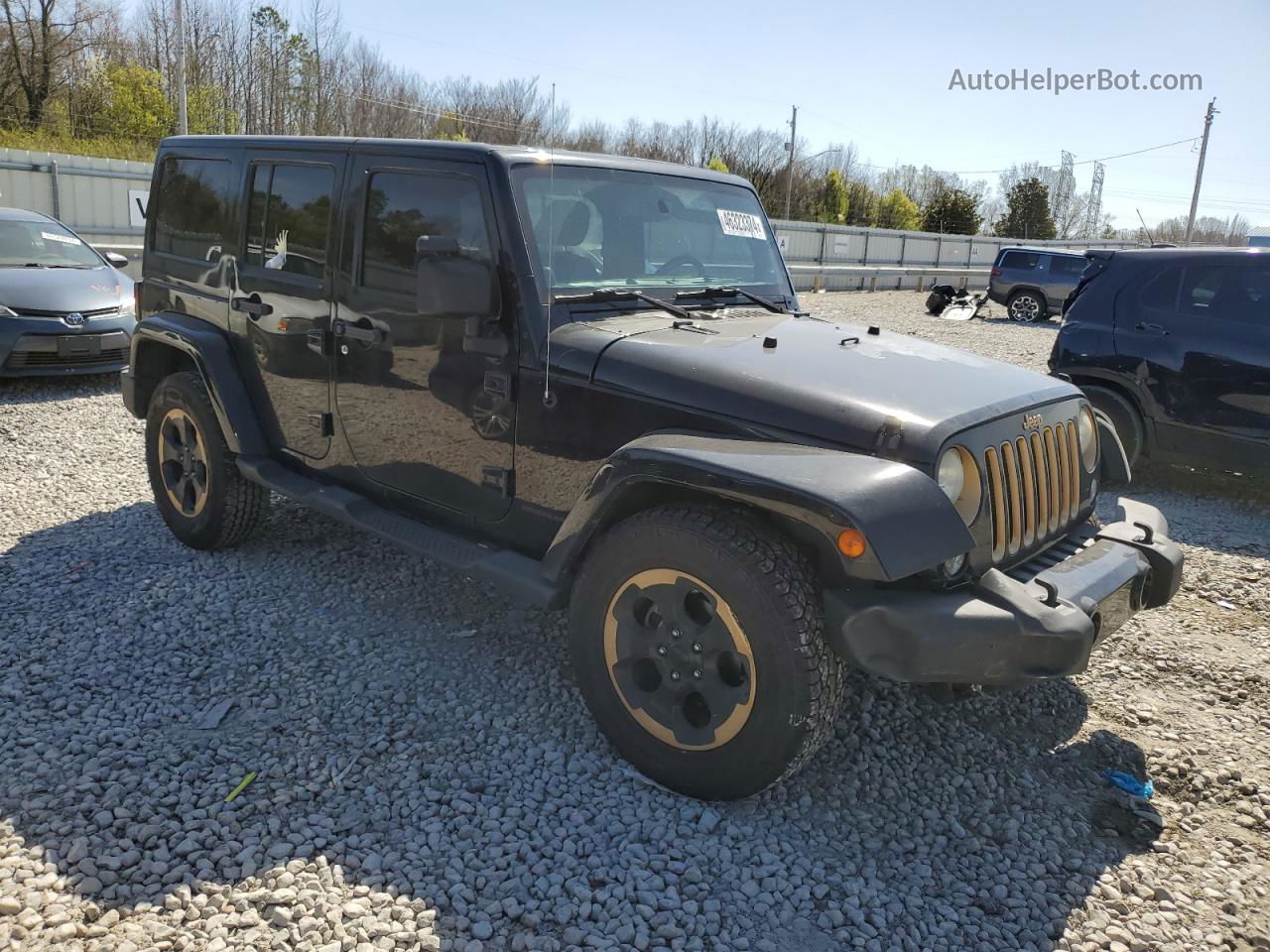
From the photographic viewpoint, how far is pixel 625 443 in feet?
10.3

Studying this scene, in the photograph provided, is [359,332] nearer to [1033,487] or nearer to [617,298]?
[617,298]

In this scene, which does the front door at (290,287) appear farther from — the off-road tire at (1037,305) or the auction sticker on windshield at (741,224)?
the off-road tire at (1037,305)

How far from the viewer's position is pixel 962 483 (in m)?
2.84

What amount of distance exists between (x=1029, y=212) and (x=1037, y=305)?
31087mm

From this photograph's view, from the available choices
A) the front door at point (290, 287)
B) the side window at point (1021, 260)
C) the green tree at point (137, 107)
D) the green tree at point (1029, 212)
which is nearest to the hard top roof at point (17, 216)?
the front door at point (290, 287)

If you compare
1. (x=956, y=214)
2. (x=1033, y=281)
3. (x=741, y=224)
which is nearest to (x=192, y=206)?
(x=741, y=224)

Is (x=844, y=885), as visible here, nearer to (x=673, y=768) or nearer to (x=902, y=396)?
(x=673, y=768)

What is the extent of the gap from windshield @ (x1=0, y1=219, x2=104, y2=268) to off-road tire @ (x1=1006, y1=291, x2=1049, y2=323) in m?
18.5

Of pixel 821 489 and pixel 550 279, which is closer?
pixel 821 489

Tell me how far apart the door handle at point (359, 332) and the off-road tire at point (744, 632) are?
143cm

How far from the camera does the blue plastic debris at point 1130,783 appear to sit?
324cm

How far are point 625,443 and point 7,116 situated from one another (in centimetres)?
3771

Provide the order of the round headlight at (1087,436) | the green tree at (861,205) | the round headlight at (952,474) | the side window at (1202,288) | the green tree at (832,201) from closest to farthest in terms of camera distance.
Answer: the round headlight at (952,474), the round headlight at (1087,436), the side window at (1202,288), the green tree at (832,201), the green tree at (861,205)

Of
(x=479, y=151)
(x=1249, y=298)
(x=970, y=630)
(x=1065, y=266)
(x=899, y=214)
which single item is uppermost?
(x=899, y=214)
